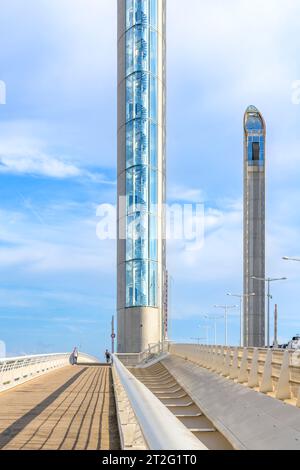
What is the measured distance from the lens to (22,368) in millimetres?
33125

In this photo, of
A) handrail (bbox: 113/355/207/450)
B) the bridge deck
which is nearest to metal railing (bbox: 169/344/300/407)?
the bridge deck

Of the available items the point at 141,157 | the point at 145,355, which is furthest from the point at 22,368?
the point at 141,157

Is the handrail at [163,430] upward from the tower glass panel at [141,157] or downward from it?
downward

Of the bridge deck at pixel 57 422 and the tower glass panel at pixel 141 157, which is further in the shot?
the tower glass panel at pixel 141 157

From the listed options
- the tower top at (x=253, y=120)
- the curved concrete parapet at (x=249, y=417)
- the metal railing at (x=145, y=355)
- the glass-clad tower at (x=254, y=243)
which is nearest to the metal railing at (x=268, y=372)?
the curved concrete parapet at (x=249, y=417)

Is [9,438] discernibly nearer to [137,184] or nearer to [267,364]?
[267,364]

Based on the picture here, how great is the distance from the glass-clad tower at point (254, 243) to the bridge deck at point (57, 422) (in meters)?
121

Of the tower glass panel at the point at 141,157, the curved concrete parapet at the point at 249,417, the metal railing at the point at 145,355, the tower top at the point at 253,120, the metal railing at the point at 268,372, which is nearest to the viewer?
the curved concrete parapet at the point at 249,417

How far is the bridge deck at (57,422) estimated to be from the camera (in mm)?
11862

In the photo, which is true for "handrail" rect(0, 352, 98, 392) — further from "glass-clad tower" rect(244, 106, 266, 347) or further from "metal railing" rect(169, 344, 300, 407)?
"glass-clad tower" rect(244, 106, 266, 347)

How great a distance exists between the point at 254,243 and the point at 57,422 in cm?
13462

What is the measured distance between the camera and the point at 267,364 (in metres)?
18.5

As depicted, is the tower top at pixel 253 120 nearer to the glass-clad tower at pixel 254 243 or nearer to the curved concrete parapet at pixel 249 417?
the glass-clad tower at pixel 254 243
